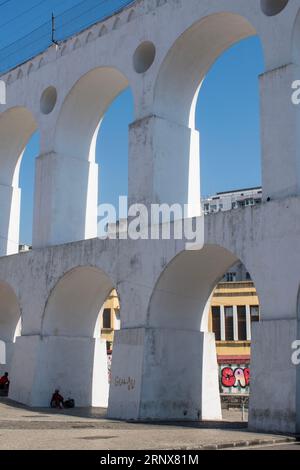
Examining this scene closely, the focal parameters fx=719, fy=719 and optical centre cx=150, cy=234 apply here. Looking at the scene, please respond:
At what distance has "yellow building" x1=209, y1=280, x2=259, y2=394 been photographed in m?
35.9

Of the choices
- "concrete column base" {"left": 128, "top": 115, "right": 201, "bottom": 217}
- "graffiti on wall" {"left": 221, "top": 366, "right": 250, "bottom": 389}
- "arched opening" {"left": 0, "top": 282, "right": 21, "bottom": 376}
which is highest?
"concrete column base" {"left": 128, "top": 115, "right": 201, "bottom": 217}

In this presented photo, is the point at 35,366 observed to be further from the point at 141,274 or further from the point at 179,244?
the point at 179,244

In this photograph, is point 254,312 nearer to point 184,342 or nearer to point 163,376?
point 184,342

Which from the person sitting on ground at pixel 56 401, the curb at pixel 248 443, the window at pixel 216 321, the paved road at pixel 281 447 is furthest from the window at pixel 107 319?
the paved road at pixel 281 447

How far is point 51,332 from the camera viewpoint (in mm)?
22578

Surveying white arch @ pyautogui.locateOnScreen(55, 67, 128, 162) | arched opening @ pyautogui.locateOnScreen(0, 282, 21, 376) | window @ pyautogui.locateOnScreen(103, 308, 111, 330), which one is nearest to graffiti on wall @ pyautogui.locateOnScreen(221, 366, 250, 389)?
window @ pyautogui.locateOnScreen(103, 308, 111, 330)

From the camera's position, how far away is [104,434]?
14.2 meters

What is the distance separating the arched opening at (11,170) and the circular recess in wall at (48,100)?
1992mm

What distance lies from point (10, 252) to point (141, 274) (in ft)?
30.0

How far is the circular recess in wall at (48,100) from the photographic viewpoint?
80.1 feet

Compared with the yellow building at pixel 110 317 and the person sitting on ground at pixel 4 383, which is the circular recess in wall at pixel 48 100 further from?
the yellow building at pixel 110 317

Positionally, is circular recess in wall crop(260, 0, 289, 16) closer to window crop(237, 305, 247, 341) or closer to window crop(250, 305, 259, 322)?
window crop(250, 305, 259, 322)

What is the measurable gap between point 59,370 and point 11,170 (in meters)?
8.73

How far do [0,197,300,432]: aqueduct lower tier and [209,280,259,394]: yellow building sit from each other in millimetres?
13871
